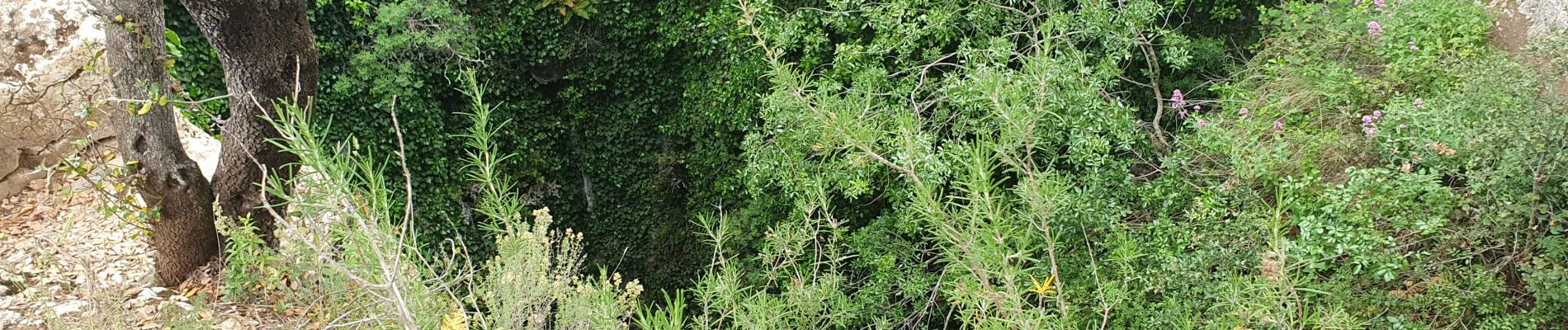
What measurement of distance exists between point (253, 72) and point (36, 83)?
2.14 m

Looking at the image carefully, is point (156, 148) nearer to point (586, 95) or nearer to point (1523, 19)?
point (586, 95)

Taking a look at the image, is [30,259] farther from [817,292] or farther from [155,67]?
[817,292]

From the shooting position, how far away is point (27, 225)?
3.98m

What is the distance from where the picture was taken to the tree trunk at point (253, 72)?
302 cm

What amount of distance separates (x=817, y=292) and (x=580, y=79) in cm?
491

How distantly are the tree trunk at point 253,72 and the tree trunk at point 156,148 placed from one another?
0.13 meters

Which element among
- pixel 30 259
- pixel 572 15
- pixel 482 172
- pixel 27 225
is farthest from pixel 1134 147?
pixel 27 225

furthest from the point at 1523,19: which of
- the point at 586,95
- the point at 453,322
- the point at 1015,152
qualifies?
the point at 586,95

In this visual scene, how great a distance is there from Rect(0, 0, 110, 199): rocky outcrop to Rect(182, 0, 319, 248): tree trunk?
1512 mm

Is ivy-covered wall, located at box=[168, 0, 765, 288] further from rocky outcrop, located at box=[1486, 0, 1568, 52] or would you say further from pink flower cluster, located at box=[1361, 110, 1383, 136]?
rocky outcrop, located at box=[1486, 0, 1568, 52]

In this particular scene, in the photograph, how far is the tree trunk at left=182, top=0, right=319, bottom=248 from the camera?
119 inches

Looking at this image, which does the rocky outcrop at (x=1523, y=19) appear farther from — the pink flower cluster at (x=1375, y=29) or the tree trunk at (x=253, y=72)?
the tree trunk at (x=253, y=72)

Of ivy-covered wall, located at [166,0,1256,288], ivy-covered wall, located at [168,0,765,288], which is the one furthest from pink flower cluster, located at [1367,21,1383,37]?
ivy-covered wall, located at [168,0,765,288]

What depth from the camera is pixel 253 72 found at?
312 centimetres
